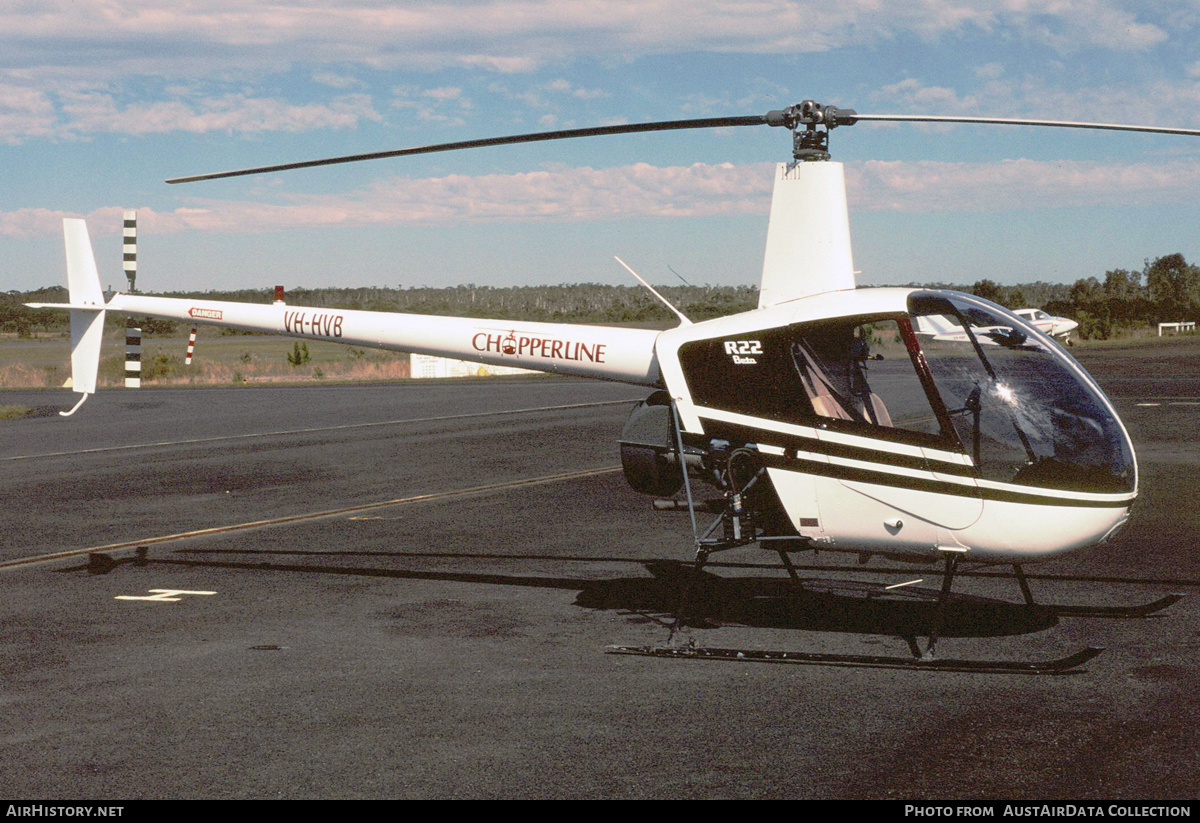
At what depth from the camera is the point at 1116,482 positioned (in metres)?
7.93

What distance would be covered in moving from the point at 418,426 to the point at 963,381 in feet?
68.5

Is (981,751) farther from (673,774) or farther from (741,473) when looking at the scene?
(741,473)

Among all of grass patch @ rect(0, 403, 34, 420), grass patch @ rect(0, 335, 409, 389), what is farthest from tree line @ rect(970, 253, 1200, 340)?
grass patch @ rect(0, 403, 34, 420)

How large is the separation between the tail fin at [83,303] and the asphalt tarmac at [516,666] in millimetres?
2128

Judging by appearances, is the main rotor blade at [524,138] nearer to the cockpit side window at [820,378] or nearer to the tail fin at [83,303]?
the cockpit side window at [820,378]

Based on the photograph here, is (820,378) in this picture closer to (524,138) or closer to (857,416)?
(857,416)

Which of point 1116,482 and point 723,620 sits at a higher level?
point 1116,482

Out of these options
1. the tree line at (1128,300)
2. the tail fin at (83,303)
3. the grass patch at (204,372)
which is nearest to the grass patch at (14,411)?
the grass patch at (204,372)

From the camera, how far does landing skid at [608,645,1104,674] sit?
26.3 ft

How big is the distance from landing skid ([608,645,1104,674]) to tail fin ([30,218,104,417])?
8.64m

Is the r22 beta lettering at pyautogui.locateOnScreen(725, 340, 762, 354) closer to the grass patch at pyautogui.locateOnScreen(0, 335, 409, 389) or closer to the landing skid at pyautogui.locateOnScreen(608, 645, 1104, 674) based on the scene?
the landing skid at pyautogui.locateOnScreen(608, 645, 1104, 674)

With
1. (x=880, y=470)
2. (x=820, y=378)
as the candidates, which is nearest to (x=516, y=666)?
(x=880, y=470)

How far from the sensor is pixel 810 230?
9.20 metres
